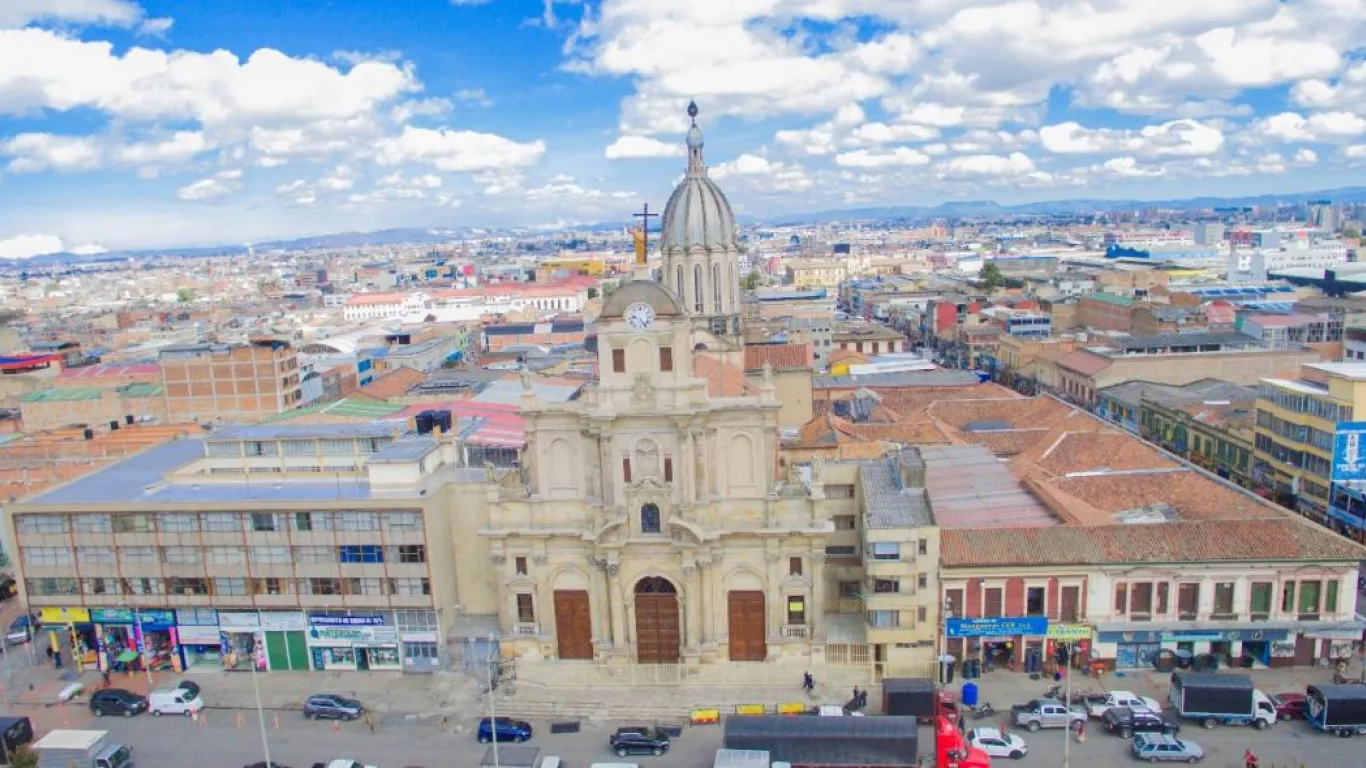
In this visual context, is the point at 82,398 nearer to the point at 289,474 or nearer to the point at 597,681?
the point at 289,474

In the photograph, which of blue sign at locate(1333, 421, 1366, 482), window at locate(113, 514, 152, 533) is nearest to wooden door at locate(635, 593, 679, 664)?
window at locate(113, 514, 152, 533)

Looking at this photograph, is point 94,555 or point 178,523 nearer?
point 178,523

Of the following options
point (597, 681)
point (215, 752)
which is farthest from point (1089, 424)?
point (215, 752)

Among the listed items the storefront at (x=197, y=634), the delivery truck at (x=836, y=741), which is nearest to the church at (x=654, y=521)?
the delivery truck at (x=836, y=741)

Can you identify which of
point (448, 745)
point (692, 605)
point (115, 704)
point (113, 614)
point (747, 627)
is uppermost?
point (692, 605)

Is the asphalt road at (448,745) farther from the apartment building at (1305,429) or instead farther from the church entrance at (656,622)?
the apartment building at (1305,429)

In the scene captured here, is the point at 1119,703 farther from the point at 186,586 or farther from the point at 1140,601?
the point at 186,586

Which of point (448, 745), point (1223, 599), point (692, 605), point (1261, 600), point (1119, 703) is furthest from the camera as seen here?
point (692, 605)

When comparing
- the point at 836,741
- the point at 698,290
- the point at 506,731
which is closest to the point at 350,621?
the point at 506,731

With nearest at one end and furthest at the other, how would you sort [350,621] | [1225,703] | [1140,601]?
1. [1225,703]
2. [1140,601]
3. [350,621]
